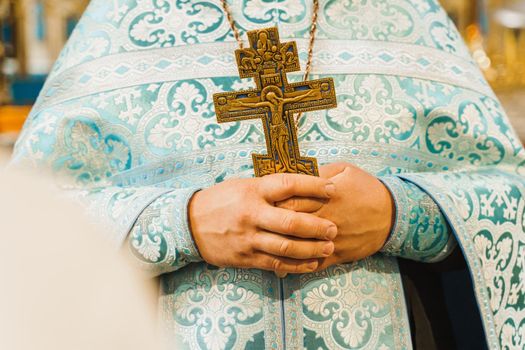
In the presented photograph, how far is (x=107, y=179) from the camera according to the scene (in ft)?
4.05

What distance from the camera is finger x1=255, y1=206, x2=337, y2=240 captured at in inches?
37.1

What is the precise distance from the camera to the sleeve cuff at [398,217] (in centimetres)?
110

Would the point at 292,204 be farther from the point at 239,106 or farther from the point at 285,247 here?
the point at 239,106

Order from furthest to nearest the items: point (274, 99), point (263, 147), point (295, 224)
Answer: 1. point (263, 147)
2. point (274, 99)
3. point (295, 224)

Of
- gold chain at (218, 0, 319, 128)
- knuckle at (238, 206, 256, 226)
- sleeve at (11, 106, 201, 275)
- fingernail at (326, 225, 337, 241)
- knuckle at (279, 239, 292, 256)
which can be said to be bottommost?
knuckle at (279, 239, 292, 256)

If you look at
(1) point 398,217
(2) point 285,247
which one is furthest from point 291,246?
(1) point 398,217

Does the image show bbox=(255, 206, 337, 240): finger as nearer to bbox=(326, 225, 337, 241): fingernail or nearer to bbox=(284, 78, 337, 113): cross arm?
bbox=(326, 225, 337, 241): fingernail

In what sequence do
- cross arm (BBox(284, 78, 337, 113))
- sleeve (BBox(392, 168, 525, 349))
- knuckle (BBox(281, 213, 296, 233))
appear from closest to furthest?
knuckle (BBox(281, 213, 296, 233)), cross arm (BBox(284, 78, 337, 113)), sleeve (BBox(392, 168, 525, 349))

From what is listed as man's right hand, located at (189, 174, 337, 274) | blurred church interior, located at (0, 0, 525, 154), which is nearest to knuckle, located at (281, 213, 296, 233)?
man's right hand, located at (189, 174, 337, 274)

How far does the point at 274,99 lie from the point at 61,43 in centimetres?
576

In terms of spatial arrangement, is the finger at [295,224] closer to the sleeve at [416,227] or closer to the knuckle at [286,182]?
the knuckle at [286,182]

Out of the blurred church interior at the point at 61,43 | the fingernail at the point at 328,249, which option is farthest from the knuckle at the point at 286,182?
the blurred church interior at the point at 61,43

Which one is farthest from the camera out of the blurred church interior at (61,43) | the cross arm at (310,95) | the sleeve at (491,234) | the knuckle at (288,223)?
the blurred church interior at (61,43)

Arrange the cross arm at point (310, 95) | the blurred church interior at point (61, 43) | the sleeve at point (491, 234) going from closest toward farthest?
1. the cross arm at point (310, 95)
2. the sleeve at point (491, 234)
3. the blurred church interior at point (61, 43)
